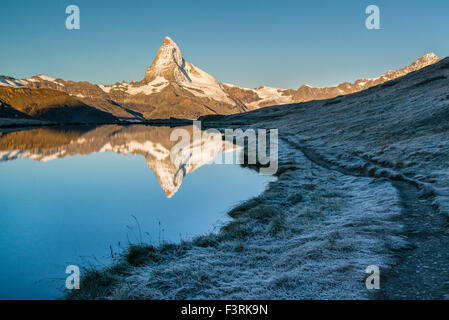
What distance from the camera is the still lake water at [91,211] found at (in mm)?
9844

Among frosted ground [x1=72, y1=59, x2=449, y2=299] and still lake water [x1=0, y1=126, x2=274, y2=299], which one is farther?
still lake water [x1=0, y1=126, x2=274, y2=299]

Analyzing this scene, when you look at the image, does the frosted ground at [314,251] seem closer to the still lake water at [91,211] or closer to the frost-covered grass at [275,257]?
the frost-covered grass at [275,257]

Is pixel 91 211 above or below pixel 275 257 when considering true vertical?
above

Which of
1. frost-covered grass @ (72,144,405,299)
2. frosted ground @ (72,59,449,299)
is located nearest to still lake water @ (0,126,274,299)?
frost-covered grass @ (72,144,405,299)

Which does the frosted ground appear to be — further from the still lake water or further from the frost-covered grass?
the still lake water

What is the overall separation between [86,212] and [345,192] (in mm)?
15474

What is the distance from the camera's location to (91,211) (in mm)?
15836

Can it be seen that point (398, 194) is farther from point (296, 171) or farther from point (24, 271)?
point (24, 271)

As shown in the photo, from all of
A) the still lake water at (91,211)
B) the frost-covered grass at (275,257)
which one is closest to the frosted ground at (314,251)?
the frost-covered grass at (275,257)

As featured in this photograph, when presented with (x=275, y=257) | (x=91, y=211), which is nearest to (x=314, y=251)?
(x=275, y=257)

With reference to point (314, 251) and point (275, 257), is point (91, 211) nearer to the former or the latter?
point (275, 257)

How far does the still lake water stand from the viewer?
9844mm

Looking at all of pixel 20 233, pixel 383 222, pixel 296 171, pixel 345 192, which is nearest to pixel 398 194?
pixel 345 192

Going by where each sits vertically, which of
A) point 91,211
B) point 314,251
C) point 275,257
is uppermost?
A: point 91,211
